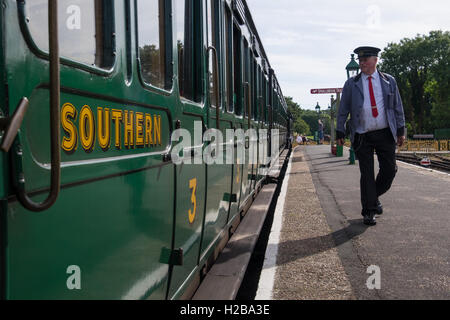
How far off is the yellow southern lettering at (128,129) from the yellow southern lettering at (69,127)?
397 mm

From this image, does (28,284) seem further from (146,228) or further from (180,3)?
(180,3)

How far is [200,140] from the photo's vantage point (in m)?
3.22

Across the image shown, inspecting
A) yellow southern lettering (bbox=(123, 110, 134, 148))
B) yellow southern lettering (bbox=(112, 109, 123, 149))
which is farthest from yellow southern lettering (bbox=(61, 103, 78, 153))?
yellow southern lettering (bbox=(123, 110, 134, 148))

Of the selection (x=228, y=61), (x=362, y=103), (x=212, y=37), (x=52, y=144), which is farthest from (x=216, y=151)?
(x=362, y=103)

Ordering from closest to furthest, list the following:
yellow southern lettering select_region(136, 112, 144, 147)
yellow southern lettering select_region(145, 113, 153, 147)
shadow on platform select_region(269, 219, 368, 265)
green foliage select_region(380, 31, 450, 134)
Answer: yellow southern lettering select_region(136, 112, 144, 147), yellow southern lettering select_region(145, 113, 153, 147), shadow on platform select_region(269, 219, 368, 265), green foliage select_region(380, 31, 450, 134)

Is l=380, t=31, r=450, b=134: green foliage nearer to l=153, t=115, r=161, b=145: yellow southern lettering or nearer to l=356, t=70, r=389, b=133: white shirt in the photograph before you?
l=356, t=70, r=389, b=133: white shirt

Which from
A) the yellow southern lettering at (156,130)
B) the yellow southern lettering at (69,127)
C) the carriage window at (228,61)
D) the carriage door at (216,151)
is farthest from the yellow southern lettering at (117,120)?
the carriage window at (228,61)

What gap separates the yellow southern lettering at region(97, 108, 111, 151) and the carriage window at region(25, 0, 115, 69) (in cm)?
18

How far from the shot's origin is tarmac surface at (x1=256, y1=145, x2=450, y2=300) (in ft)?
12.2

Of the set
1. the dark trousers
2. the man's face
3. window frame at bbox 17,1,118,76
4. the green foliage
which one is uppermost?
the green foliage

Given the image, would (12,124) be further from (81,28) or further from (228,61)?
(228,61)

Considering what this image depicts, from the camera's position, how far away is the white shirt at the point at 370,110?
5.69 metres

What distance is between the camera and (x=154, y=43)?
2352mm

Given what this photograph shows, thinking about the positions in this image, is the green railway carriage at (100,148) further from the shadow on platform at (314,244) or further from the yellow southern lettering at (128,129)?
the shadow on platform at (314,244)
